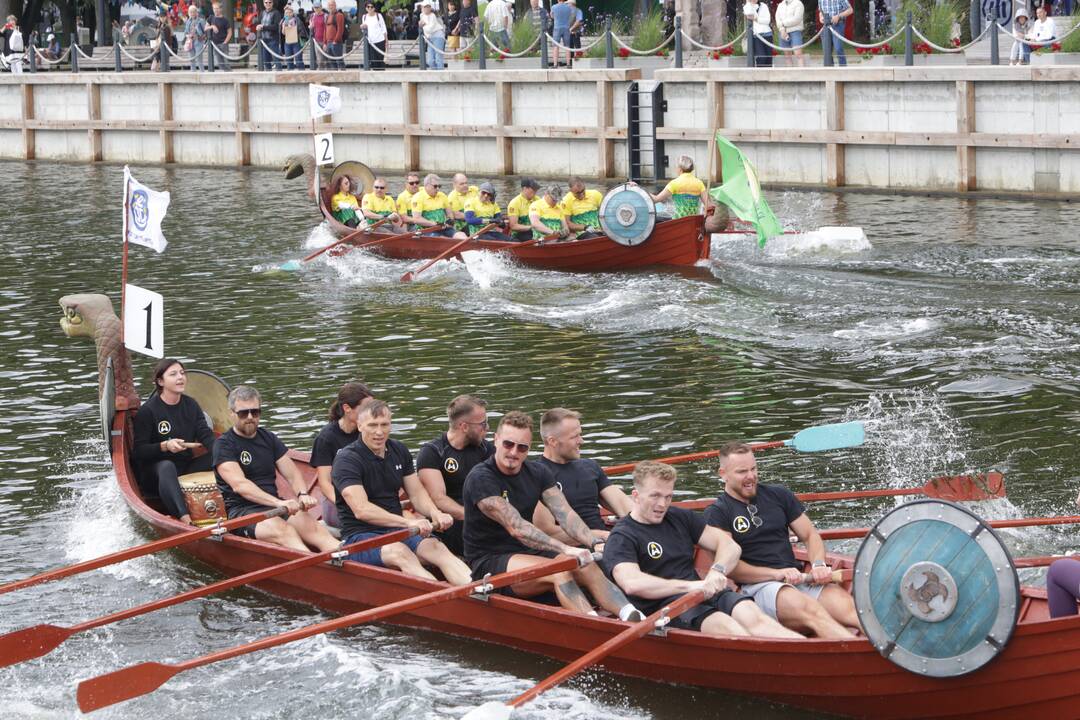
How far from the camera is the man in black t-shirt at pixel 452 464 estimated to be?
11562mm

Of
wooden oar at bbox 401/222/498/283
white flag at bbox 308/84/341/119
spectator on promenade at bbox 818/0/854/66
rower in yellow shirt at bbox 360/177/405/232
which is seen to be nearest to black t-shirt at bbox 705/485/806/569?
wooden oar at bbox 401/222/498/283

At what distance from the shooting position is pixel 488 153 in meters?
36.4

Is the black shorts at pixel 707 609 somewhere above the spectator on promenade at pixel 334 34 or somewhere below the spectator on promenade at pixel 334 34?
below

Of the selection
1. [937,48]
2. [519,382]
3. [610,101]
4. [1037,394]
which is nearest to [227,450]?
[519,382]

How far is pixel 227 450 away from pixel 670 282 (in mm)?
11620

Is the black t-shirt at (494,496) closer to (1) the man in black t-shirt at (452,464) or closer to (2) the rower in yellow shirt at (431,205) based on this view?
(1) the man in black t-shirt at (452,464)

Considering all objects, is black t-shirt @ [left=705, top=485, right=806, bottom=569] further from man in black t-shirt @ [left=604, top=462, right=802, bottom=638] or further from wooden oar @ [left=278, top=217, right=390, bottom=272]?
wooden oar @ [left=278, top=217, right=390, bottom=272]

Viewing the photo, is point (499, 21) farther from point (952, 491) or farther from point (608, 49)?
point (952, 491)

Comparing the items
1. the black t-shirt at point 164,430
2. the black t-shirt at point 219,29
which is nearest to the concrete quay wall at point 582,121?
the black t-shirt at point 219,29

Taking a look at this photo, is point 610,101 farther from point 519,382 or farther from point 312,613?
point 312,613

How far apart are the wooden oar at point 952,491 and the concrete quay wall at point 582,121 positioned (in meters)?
15.3

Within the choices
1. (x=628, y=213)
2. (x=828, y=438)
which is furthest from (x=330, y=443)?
(x=628, y=213)

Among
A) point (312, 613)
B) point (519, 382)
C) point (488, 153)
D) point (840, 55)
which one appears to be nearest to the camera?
point (312, 613)

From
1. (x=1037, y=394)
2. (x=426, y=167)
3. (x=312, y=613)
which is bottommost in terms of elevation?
(x=312, y=613)
